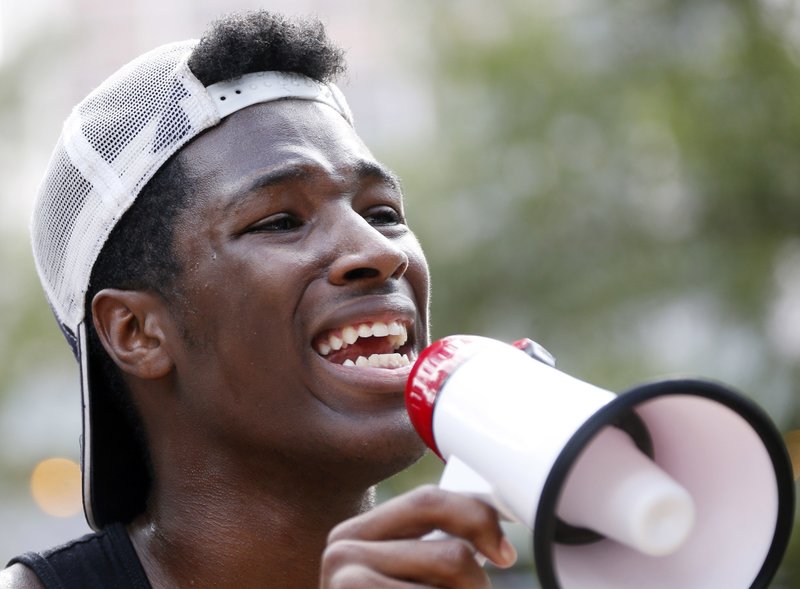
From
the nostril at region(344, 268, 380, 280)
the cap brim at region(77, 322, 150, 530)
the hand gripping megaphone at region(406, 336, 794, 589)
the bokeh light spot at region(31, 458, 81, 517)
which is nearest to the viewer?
the hand gripping megaphone at region(406, 336, 794, 589)

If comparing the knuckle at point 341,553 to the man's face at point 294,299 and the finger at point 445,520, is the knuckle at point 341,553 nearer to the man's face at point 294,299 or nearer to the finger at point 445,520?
the finger at point 445,520

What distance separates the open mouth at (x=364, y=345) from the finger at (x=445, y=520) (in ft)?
2.60

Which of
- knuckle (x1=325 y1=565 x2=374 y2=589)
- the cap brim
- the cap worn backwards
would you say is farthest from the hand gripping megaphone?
the cap brim

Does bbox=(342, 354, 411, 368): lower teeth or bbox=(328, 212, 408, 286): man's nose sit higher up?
bbox=(328, 212, 408, 286): man's nose

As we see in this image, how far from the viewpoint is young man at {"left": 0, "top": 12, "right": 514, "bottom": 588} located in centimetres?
299

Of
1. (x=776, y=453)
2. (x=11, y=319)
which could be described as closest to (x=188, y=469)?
(x=776, y=453)

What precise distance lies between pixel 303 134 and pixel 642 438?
147 centimetres

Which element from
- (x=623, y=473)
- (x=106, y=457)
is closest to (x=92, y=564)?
(x=106, y=457)

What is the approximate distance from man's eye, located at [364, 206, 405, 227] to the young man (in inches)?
0.4

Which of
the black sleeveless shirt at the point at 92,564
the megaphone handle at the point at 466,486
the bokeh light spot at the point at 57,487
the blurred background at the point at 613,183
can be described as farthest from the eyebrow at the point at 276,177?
the bokeh light spot at the point at 57,487

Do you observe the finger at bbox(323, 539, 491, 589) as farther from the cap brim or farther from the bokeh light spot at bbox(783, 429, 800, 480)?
the cap brim

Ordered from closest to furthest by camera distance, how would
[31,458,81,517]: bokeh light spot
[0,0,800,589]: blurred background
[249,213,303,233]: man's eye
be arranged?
[249,213,303,233]: man's eye → [0,0,800,589]: blurred background → [31,458,81,517]: bokeh light spot

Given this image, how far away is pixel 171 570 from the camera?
323 centimetres

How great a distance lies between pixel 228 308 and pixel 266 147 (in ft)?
1.48
